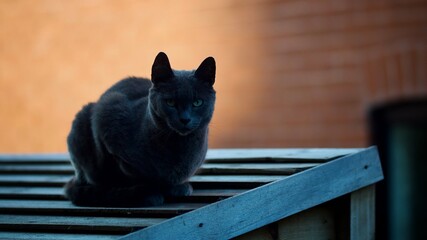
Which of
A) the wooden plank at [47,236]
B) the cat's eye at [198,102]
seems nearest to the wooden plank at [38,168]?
the wooden plank at [47,236]

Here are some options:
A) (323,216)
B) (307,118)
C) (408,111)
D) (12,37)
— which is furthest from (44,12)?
(323,216)

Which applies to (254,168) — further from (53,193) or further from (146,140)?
(53,193)

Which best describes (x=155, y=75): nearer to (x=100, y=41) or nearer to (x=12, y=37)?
(x=100, y=41)

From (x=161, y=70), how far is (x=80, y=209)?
576 mm

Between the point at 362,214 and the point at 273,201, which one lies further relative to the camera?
the point at 362,214

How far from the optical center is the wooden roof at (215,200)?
229 centimetres

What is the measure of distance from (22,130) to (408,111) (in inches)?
143

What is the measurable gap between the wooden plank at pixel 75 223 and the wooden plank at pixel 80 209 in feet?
0.18

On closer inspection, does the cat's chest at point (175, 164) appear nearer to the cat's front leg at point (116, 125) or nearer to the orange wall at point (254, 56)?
the cat's front leg at point (116, 125)

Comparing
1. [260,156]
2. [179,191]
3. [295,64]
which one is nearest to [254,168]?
[260,156]

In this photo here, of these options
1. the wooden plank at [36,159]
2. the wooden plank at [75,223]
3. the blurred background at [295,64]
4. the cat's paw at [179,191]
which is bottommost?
the wooden plank at [75,223]

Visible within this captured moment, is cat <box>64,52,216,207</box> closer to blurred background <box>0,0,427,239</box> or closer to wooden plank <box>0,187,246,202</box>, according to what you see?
wooden plank <box>0,187,246,202</box>

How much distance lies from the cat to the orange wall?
2849mm

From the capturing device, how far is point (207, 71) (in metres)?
2.47
